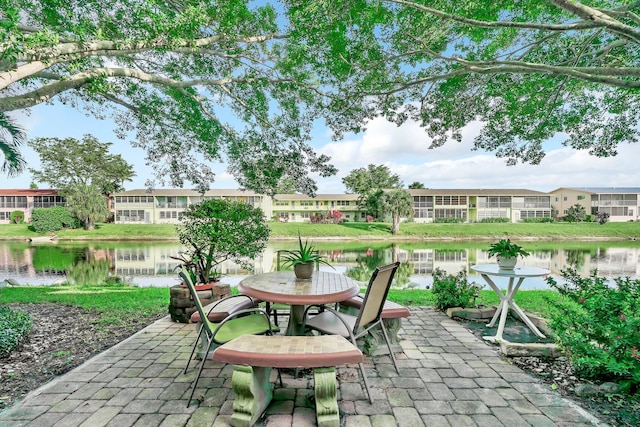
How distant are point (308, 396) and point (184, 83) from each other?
21.0 feet

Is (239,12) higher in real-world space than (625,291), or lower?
higher

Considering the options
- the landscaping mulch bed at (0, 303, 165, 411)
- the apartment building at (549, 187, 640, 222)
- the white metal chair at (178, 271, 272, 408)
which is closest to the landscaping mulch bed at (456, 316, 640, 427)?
the white metal chair at (178, 271, 272, 408)

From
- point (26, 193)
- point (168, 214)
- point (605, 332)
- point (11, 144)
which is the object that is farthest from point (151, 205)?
point (605, 332)

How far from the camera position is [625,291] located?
2.76 meters

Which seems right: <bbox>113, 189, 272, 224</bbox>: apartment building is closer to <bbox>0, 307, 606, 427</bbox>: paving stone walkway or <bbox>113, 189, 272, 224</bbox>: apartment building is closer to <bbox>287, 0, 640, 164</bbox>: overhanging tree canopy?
<bbox>287, 0, 640, 164</bbox>: overhanging tree canopy

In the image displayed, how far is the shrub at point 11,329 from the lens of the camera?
3303 millimetres

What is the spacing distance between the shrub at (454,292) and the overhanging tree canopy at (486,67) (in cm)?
326

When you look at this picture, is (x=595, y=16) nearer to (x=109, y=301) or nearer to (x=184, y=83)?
(x=184, y=83)

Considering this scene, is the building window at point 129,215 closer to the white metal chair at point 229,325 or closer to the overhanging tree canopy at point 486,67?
the overhanging tree canopy at point 486,67

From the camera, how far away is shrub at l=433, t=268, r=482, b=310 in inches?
190


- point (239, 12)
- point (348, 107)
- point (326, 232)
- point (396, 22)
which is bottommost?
point (326, 232)

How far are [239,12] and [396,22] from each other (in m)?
2.81

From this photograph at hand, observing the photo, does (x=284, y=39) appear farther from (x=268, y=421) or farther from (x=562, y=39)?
(x=268, y=421)


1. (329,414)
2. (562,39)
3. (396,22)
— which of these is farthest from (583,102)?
(329,414)
